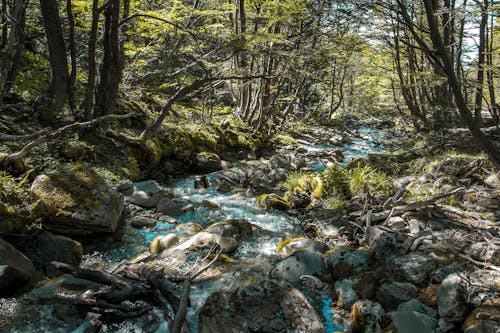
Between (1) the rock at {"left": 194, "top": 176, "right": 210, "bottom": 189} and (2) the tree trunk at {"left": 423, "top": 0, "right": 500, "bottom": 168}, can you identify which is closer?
(2) the tree trunk at {"left": 423, "top": 0, "right": 500, "bottom": 168}

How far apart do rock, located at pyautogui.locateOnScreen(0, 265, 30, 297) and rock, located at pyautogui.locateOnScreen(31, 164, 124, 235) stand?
1162mm

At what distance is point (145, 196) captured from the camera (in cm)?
754

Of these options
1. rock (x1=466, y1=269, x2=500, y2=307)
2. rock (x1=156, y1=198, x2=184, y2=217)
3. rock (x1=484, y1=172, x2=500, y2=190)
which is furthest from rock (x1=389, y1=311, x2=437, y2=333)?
rock (x1=484, y1=172, x2=500, y2=190)

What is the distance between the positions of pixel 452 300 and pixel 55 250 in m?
4.95

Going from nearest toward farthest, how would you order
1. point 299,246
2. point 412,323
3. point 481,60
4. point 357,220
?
point 412,323, point 299,246, point 357,220, point 481,60

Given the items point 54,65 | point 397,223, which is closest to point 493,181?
point 397,223

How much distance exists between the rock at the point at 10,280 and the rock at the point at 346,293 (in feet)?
12.4

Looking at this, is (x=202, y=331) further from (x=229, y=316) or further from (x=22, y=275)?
(x=22, y=275)

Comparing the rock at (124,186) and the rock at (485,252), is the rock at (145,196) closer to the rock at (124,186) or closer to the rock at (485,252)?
the rock at (124,186)

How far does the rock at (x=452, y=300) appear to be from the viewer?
3.49 meters

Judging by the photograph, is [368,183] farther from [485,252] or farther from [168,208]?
[168,208]

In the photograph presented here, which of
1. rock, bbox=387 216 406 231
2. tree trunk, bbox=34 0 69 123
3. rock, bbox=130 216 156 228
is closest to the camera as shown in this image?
rock, bbox=387 216 406 231

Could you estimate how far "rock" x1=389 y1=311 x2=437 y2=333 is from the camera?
3375mm

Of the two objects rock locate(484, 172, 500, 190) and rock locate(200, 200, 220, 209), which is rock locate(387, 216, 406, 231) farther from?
rock locate(200, 200, 220, 209)
